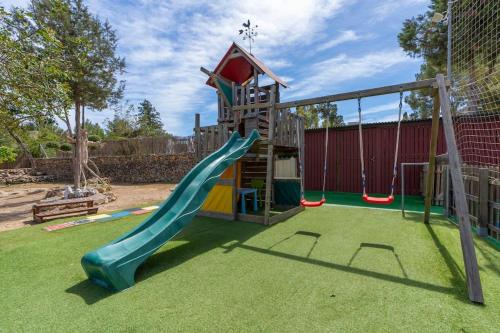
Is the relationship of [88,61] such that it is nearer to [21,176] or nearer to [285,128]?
[285,128]

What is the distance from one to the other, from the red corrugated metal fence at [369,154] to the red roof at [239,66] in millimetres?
4166

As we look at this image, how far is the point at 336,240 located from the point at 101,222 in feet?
18.9

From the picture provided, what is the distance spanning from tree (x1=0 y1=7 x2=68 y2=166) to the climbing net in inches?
381

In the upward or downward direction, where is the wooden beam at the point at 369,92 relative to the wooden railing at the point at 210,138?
upward

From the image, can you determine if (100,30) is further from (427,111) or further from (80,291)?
(427,111)

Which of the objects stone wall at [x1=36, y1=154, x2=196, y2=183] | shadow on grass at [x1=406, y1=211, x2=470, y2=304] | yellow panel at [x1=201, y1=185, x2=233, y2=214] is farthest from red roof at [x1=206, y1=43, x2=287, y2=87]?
stone wall at [x1=36, y1=154, x2=196, y2=183]

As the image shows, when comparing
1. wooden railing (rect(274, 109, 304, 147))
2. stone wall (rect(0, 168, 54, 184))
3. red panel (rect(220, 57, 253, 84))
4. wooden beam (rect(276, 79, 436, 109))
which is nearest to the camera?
wooden beam (rect(276, 79, 436, 109))

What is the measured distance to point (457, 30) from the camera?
8.30m

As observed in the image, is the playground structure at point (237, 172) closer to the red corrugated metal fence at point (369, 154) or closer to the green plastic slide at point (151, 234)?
the green plastic slide at point (151, 234)

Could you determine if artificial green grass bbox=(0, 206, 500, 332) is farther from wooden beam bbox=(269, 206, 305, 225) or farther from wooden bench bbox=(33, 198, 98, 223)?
wooden bench bbox=(33, 198, 98, 223)

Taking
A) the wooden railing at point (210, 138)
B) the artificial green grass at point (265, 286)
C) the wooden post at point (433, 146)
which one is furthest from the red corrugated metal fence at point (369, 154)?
the wooden railing at point (210, 138)

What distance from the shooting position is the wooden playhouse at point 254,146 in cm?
639

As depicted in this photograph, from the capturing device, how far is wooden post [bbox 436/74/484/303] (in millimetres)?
2654

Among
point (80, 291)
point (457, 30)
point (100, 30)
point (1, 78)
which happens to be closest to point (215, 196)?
point (80, 291)
